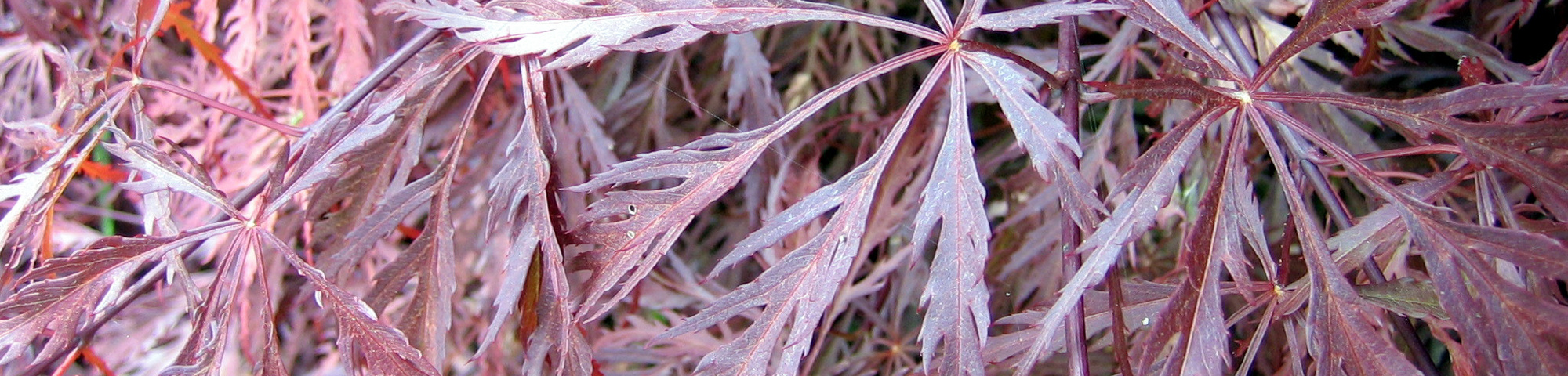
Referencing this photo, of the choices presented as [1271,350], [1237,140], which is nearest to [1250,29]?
[1271,350]

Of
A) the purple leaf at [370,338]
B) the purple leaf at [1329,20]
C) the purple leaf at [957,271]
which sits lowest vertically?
the purple leaf at [370,338]

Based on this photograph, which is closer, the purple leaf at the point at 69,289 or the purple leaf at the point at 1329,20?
the purple leaf at the point at 1329,20

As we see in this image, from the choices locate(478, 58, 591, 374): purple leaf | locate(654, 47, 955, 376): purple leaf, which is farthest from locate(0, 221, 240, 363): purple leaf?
locate(654, 47, 955, 376): purple leaf

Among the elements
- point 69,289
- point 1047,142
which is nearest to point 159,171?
point 69,289

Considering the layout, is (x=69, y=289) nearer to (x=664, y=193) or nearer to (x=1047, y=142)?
(x=664, y=193)

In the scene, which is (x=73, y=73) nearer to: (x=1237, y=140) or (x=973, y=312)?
(x=973, y=312)

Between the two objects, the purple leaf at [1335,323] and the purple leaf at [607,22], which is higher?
the purple leaf at [607,22]

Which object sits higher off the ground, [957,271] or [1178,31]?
[1178,31]

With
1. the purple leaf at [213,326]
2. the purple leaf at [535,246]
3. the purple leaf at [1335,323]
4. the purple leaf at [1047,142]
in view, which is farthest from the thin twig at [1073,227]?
the purple leaf at [213,326]

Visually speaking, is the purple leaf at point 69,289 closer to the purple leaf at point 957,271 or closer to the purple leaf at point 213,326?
the purple leaf at point 213,326
